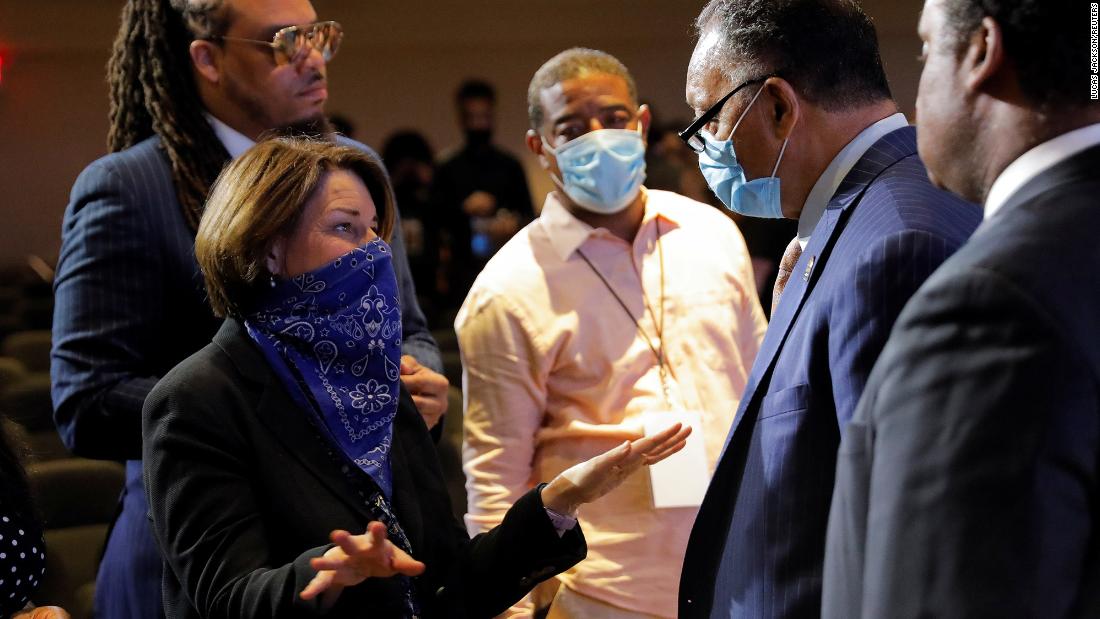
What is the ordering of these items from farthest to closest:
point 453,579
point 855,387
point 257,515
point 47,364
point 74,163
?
point 74,163 → point 47,364 → point 453,579 → point 257,515 → point 855,387

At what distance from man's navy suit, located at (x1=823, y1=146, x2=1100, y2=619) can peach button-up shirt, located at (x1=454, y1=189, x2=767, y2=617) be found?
1510 millimetres

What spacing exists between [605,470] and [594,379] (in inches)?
32.2

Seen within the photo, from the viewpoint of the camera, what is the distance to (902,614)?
1.01 metres

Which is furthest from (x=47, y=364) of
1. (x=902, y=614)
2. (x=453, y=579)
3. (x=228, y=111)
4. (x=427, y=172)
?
(x=902, y=614)

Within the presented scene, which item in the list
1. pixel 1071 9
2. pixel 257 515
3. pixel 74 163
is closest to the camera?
pixel 1071 9

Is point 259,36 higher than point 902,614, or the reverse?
point 259,36

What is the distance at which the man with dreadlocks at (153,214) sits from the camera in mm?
2057

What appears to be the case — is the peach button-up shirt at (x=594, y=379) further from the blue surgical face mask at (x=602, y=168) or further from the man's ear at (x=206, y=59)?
the man's ear at (x=206, y=59)

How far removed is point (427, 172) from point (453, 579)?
227 inches

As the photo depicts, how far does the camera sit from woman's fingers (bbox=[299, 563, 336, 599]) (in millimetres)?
1525

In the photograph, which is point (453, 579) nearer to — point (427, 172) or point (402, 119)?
point (427, 172)

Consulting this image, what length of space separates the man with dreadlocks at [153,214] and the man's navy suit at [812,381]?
0.75 metres

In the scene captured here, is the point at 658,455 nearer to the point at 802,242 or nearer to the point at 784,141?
the point at 802,242

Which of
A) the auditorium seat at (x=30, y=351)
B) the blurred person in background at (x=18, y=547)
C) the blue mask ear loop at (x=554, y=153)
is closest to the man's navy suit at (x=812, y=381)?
the blurred person in background at (x=18, y=547)
